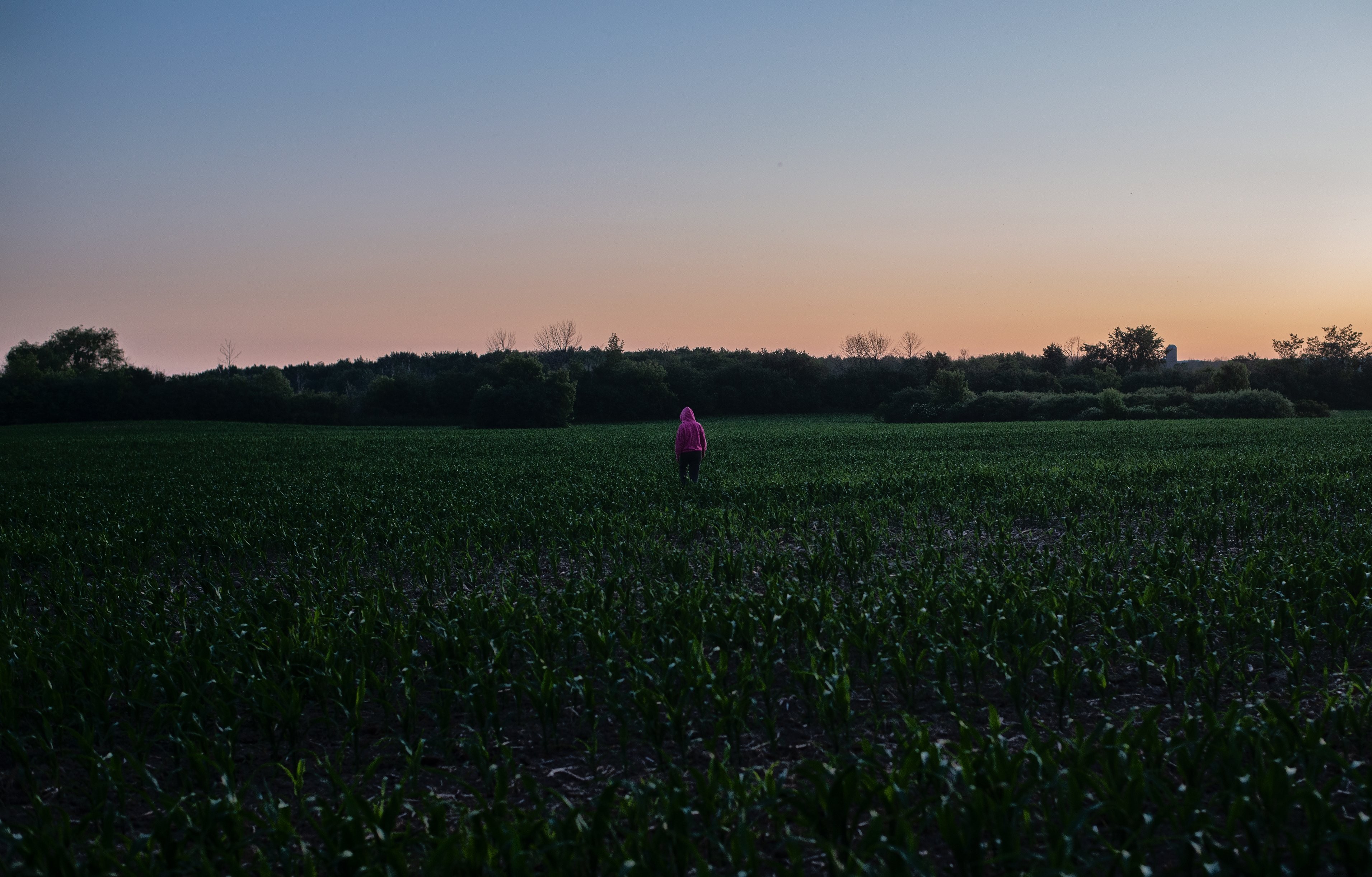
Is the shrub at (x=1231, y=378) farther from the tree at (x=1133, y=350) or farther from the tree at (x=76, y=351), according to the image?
the tree at (x=76, y=351)

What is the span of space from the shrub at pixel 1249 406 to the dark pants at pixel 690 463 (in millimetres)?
61234

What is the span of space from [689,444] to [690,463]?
2.68 feet

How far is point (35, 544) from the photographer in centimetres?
1120

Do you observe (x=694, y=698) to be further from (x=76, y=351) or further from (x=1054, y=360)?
(x=76, y=351)

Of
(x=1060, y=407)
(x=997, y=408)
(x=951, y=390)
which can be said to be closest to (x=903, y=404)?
(x=951, y=390)

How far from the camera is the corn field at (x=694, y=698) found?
10.7 feet

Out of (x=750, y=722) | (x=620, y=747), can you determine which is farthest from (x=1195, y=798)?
(x=620, y=747)

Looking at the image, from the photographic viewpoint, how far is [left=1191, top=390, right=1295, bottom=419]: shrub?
61750mm

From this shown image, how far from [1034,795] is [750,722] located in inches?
66.8

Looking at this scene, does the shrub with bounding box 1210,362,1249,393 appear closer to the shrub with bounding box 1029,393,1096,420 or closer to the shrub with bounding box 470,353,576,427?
the shrub with bounding box 1029,393,1096,420

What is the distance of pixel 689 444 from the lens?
16188 mm

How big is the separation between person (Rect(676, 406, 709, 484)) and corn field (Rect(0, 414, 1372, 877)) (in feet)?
12.8

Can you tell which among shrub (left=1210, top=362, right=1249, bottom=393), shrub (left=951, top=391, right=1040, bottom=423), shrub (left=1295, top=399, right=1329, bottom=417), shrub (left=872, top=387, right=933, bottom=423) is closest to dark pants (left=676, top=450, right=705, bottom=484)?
shrub (left=951, top=391, right=1040, bottom=423)

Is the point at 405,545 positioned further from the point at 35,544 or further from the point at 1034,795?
the point at 1034,795
